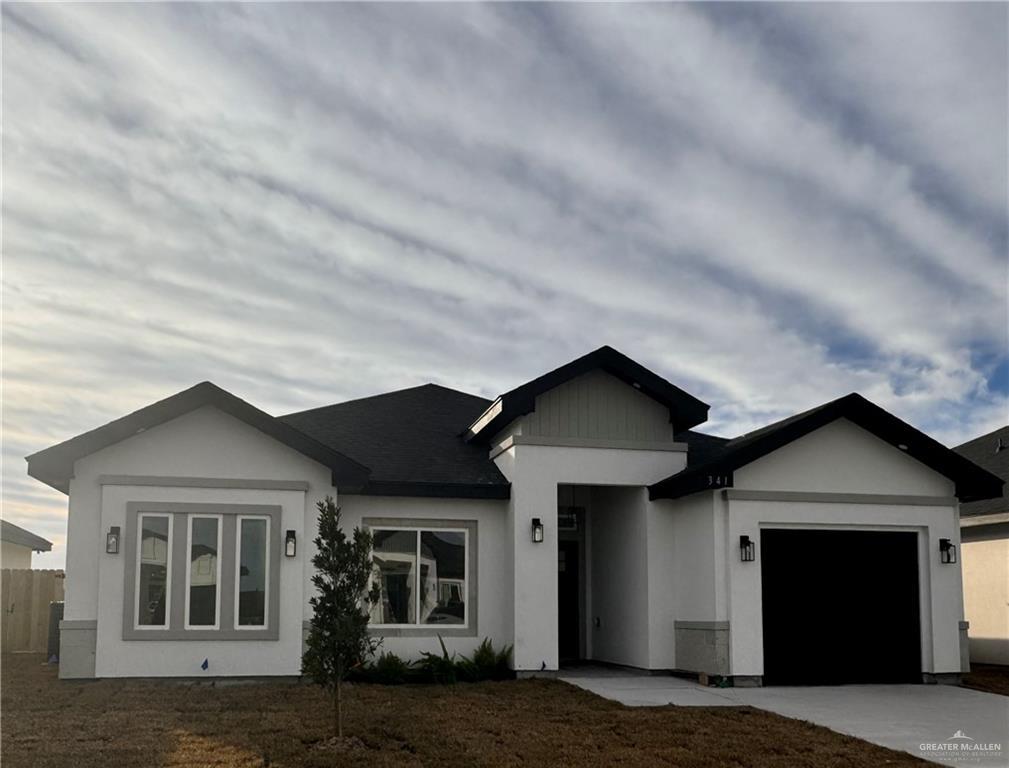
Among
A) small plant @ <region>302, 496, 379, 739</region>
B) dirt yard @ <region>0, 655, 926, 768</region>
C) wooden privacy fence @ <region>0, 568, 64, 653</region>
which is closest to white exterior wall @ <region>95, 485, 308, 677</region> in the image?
dirt yard @ <region>0, 655, 926, 768</region>

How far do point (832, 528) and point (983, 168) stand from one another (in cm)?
570

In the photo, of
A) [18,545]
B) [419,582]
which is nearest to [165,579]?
[419,582]

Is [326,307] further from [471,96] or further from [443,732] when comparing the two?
[443,732]

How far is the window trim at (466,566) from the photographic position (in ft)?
53.1

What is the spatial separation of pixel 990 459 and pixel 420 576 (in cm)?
1299

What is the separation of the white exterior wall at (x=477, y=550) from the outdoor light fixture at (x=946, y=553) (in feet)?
21.9

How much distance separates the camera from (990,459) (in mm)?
21984

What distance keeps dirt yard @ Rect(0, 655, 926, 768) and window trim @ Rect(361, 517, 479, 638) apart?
2166 millimetres

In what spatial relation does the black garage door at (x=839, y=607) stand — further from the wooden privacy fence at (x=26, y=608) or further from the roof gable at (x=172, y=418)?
the wooden privacy fence at (x=26, y=608)

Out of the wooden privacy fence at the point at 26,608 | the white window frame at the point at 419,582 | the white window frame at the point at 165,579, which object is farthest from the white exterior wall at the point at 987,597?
the wooden privacy fence at the point at 26,608

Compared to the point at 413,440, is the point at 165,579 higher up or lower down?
lower down

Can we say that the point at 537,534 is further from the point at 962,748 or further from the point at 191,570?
the point at 962,748

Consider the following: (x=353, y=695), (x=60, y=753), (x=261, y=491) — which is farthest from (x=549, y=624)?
(x=60, y=753)

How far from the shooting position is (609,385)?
1684 centimetres
